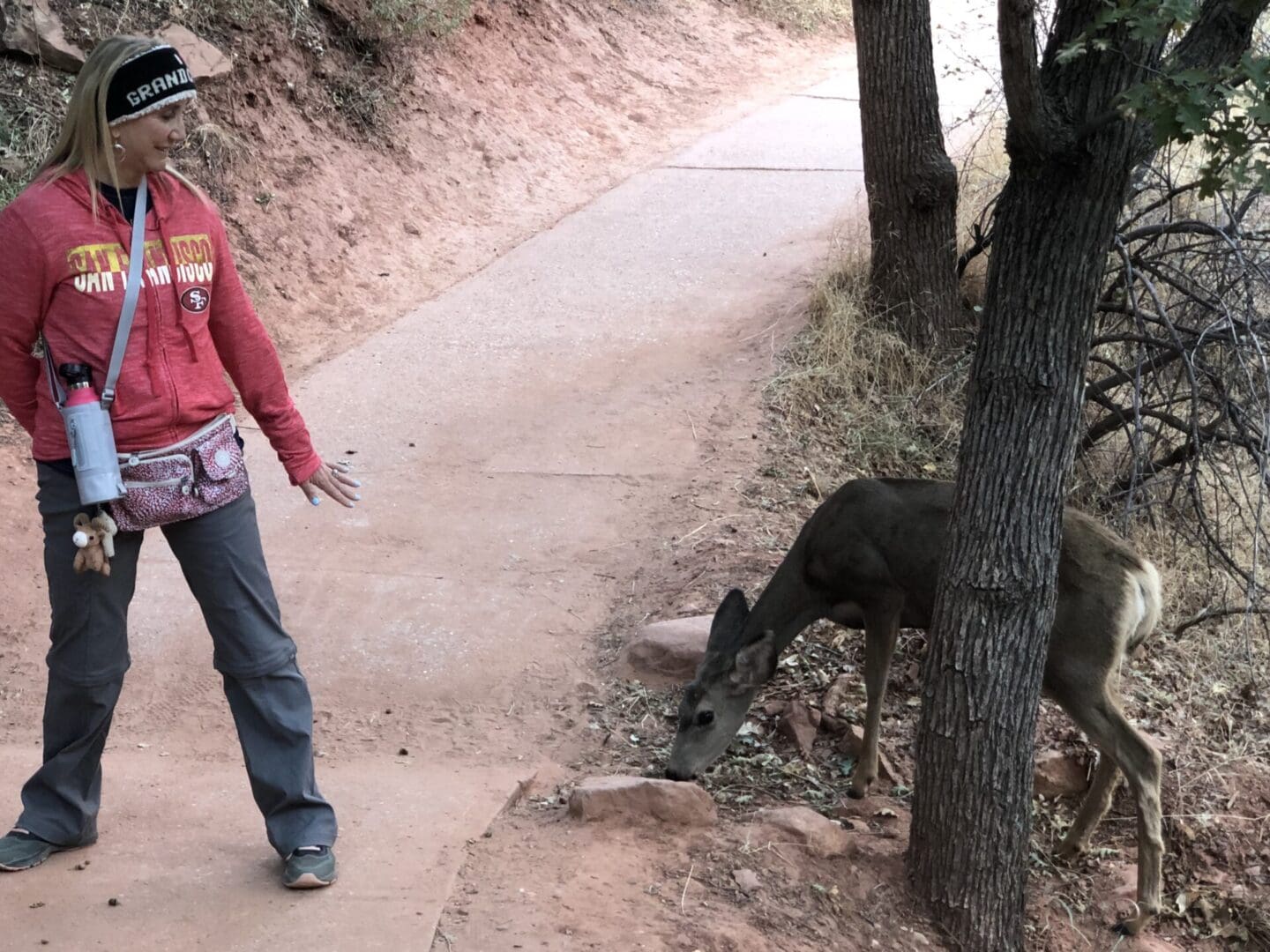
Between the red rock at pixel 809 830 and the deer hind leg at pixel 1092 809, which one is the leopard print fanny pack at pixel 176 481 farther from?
the deer hind leg at pixel 1092 809

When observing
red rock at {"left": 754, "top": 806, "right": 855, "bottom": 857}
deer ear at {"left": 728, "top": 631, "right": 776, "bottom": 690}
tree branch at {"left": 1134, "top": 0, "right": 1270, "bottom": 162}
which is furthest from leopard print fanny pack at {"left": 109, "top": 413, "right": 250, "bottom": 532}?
tree branch at {"left": 1134, "top": 0, "right": 1270, "bottom": 162}

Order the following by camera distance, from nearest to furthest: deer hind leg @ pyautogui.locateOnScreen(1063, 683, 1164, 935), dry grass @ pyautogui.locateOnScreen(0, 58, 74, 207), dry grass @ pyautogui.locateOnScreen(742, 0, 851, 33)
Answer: deer hind leg @ pyautogui.locateOnScreen(1063, 683, 1164, 935) → dry grass @ pyautogui.locateOnScreen(0, 58, 74, 207) → dry grass @ pyautogui.locateOnScreen(742, 0, 851, 33)

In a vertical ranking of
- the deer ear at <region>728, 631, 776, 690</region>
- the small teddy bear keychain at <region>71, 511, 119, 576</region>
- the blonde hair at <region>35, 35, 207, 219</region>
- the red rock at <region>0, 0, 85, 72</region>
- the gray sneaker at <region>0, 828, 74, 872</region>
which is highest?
the red rock at <region>0, 0, 85, 72</region>

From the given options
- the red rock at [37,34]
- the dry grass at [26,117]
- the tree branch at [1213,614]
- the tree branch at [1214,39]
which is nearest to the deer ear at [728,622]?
the tree branch at [1213,614]

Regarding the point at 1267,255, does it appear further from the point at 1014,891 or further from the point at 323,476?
the point at 323,476

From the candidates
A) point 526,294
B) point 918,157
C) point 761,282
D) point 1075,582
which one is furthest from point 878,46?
point 1075,582

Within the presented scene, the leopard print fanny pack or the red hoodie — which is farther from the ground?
the red hoodie

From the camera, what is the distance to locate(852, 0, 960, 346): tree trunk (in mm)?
8734

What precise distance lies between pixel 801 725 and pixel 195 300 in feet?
10.7

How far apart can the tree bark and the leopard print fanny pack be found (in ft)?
7.80

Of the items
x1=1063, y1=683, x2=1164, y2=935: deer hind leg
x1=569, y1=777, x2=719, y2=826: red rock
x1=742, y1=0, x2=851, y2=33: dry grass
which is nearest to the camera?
x1=569, y1=777, x2=719, y2=826: red rock

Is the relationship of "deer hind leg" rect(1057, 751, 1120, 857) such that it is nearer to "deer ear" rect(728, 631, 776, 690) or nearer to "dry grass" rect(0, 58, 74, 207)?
"deer ear" rect(728, 631, 776, 690)

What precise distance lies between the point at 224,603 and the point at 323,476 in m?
0.52

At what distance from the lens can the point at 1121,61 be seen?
4.07 m
